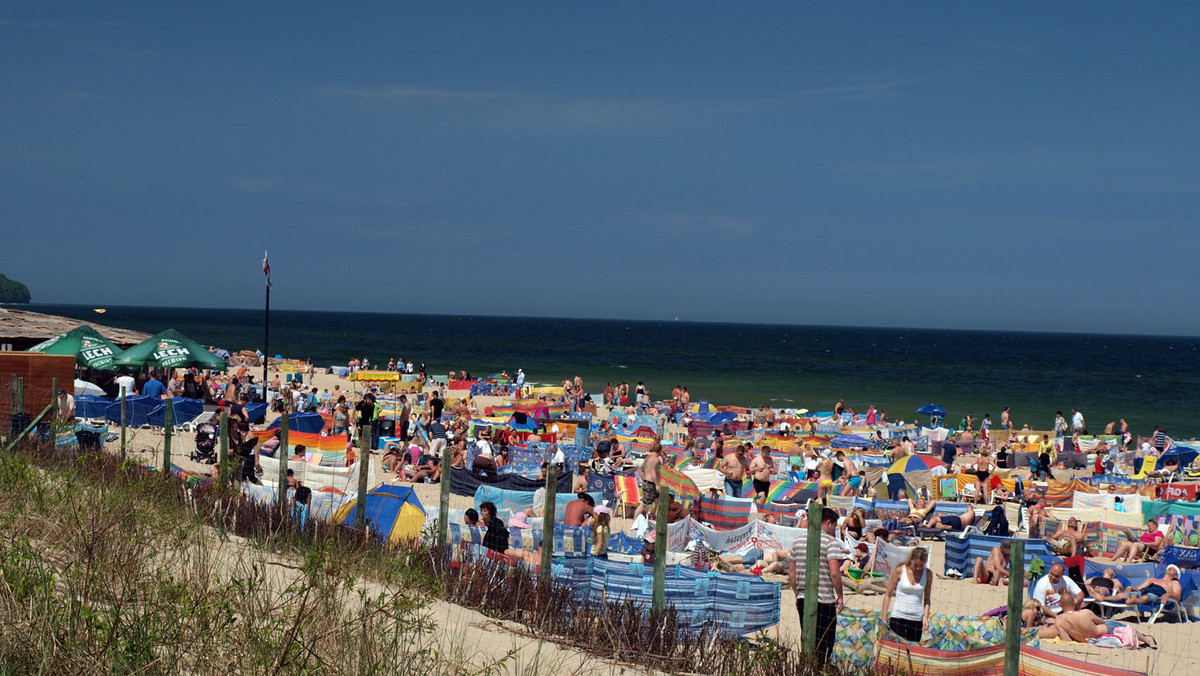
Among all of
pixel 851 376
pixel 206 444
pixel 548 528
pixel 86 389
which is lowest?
pixel 851 376

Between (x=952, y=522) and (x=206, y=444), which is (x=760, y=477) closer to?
(x=952, y=522)

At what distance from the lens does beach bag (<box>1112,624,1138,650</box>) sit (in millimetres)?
8102

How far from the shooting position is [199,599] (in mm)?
4387

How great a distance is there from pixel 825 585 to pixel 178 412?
13.8 m

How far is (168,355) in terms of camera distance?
18016 mm

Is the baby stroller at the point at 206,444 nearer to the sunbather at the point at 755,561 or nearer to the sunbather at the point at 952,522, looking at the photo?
the sunbather at the point at 755,561

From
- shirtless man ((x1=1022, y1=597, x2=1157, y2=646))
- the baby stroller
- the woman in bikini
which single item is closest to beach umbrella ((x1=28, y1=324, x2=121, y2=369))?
the baby stroller

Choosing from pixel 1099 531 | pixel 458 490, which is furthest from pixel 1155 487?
pixel 458 490

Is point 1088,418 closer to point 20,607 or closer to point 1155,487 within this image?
point 1155,487

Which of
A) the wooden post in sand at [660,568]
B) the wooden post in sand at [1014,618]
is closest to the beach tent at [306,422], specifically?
the wooden post in sand at [660,568]

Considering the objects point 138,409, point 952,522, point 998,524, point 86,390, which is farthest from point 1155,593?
point 86,390

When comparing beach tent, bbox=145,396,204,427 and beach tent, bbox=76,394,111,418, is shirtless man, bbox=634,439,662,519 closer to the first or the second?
beach tent, bbox=145,396,204,427

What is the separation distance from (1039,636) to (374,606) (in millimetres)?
5800

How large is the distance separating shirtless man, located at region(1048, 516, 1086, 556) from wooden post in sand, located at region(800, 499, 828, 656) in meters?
4.74
